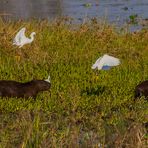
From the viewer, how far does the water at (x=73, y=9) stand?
18656 millimetres

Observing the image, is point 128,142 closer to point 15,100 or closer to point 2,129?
point 2,129

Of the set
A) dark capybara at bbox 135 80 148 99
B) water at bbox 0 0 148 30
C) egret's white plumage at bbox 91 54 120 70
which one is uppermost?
water at bbox 0 0 148 30

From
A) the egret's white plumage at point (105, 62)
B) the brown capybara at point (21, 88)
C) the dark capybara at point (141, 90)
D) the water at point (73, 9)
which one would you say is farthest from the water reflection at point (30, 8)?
the dark capybara at point (141, 90)

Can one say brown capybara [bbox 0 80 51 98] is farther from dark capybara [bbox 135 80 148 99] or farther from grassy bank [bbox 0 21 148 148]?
dark capybara [bbox 135 80 148 99]

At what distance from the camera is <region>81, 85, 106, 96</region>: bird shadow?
8239mm

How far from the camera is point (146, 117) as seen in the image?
22.2ft

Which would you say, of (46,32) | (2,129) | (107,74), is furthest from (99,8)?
(2,129)

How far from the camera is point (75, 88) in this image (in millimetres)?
8461

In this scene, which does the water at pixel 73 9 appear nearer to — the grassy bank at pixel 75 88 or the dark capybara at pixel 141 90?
the grassy bank at pixel 75 88

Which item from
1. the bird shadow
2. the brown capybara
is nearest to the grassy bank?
the bird shadow

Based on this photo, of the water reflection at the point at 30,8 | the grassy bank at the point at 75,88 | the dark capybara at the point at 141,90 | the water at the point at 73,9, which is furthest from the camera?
the water reflection at the point at 30,8

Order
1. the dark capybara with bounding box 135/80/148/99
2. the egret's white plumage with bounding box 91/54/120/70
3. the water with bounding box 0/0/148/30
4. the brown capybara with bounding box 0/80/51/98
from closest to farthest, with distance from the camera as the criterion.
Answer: the dark capybara with bounding box 135/80/148/99
the brown capybara with bounding box 0/80/51/98
the egret's white plumage with bounding box 91/54/120/70
the water with bounding box 0/0/148/30

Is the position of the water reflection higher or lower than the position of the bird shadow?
higher

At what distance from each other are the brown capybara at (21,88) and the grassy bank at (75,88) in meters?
0.12
